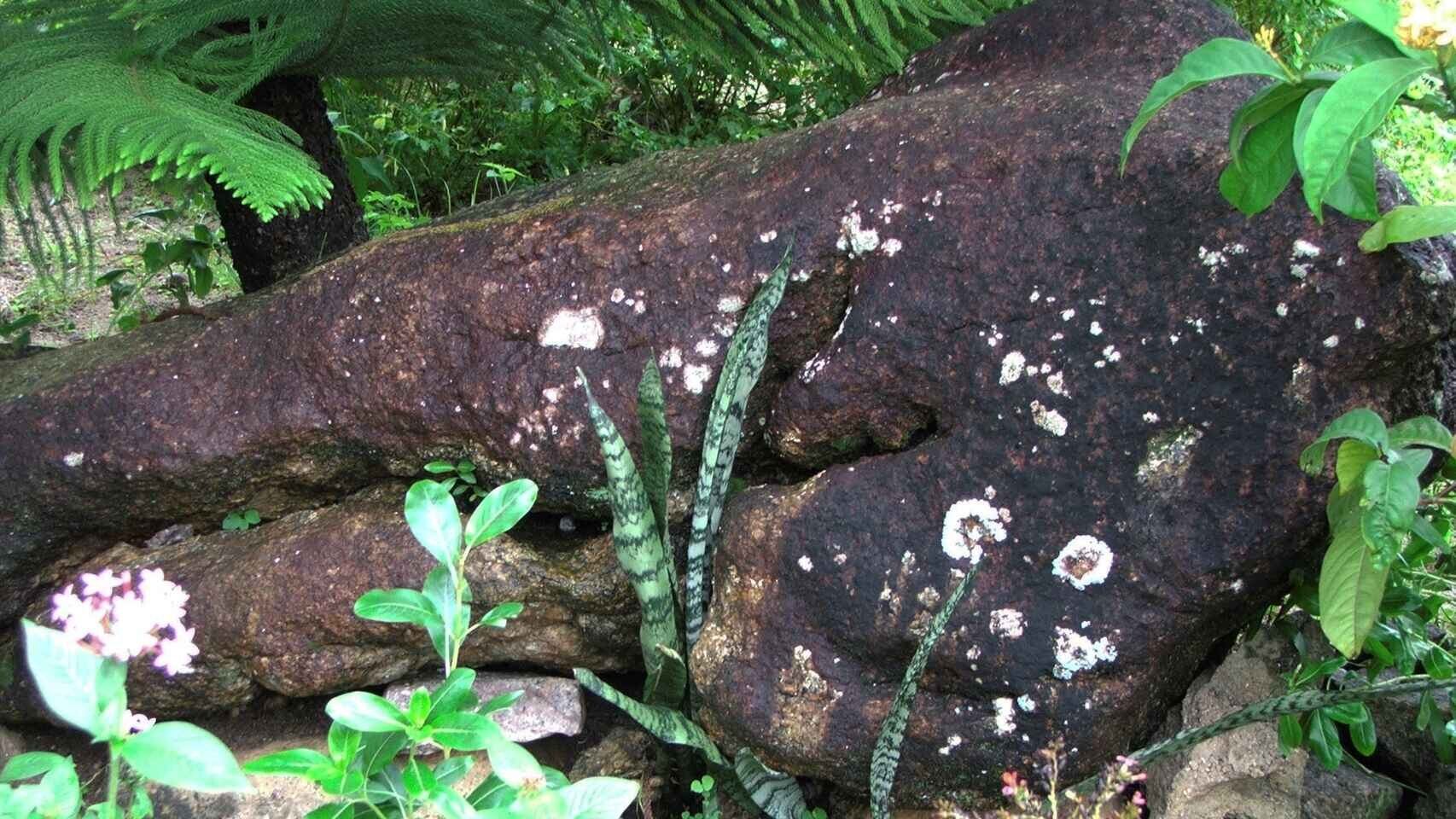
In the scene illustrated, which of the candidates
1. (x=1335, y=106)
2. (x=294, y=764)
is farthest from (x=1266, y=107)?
(x=294, y=764)

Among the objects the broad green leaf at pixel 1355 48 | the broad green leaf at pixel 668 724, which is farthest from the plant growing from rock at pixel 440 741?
the broad green leaf at pixel 1355 48

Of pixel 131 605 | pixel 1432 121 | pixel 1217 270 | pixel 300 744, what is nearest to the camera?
pixel 131 605

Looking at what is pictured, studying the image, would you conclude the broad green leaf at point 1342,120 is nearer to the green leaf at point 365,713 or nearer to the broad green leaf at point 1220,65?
the broad green leaf at point 1220,65

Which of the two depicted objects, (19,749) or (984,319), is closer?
(984,319)

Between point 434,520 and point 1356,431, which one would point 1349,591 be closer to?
point 1356,431

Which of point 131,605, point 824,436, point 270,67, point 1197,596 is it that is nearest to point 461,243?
point 270,67

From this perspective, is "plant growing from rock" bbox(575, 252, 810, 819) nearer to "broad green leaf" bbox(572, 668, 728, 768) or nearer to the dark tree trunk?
"broad green leaf" bbox(572, 668, 728, 768)

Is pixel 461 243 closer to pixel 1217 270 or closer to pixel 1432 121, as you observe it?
pixel 1217 270
